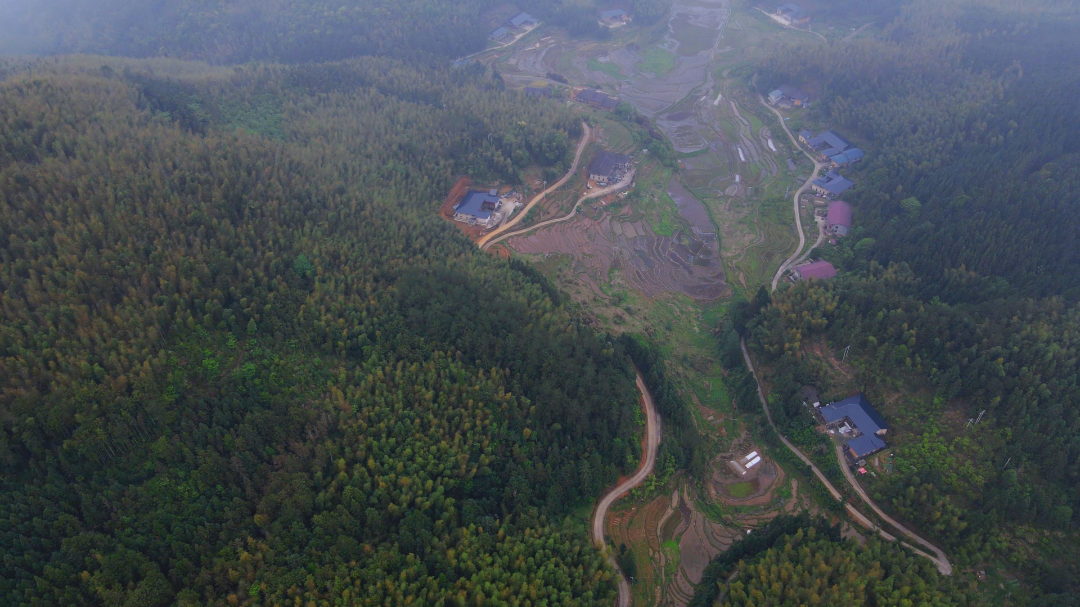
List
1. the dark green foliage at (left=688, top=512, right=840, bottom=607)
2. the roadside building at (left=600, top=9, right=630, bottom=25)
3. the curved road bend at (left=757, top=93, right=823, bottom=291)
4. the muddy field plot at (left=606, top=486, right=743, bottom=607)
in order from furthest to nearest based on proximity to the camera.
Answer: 1. the roadside building at (left=600, top=9, right=630, bottom=25)
2. the curved road bend at (left=757, top=93, right=823, bottom=291)
3. the muddy field plot at (left=606, top=486, right=743, bottom=607)
4. the dark green foliage at (left=688, top=512, right=840, bottom=607)

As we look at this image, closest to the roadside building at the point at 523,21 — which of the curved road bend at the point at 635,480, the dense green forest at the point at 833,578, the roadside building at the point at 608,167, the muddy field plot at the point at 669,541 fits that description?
the roadside building at the point at 608,167

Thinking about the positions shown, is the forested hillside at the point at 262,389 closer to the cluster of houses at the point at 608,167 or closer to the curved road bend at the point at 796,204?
the cluster of houses at the point at 608,167

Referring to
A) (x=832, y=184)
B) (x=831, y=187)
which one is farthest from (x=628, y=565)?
(x=832, y=184)

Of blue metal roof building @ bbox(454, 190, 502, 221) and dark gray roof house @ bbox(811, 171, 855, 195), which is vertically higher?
blue metal roof building @ bbox(454, 190, 502, 221)

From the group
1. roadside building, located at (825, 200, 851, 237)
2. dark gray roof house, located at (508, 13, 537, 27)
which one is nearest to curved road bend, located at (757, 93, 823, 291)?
roadside building, located at (825, 200, 851, 237)

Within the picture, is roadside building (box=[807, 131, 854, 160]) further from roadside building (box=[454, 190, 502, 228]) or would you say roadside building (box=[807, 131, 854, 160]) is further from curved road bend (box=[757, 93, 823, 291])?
roadside building (box=[454, 190, 502, 228])

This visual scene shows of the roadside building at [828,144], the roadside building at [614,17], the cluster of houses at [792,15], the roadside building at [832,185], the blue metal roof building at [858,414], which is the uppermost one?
the roadside building at [614,17]

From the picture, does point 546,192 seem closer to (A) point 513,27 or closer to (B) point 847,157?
(B) point 847,157
